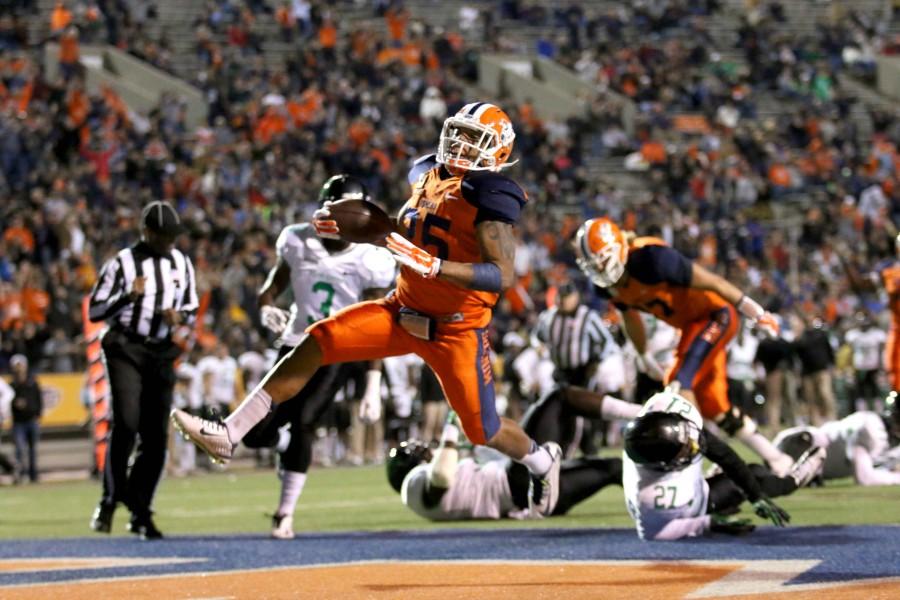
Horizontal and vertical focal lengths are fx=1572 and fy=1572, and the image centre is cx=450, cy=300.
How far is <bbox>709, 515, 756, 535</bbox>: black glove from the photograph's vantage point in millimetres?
7379

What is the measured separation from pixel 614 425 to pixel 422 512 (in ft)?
35.0

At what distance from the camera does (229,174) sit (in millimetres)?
21875

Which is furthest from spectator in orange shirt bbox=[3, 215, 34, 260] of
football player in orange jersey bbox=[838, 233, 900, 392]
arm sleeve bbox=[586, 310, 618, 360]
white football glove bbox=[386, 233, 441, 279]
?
white football glove bbox=[386, 233, 441, 279]

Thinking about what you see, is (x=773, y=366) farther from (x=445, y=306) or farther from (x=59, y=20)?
(x=445, y=306)

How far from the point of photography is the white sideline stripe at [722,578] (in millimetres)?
5488

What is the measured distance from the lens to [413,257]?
19.5 ft

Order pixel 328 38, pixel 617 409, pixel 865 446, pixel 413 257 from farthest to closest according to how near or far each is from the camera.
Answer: pixel 328 38 → pixel 865 446 → pixel 617 409 → pixel 413 257

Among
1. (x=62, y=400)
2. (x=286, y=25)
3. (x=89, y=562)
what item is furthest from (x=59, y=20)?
(x=89, y=562)

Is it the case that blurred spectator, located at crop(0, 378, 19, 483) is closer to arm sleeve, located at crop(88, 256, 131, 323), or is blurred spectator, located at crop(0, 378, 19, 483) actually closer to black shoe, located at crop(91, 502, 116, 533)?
black shoe, located at crop(91, 502, 116, 533)

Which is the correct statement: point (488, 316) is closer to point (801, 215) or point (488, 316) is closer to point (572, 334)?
point (572, 334)

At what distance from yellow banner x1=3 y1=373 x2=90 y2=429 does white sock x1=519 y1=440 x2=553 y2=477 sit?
1055cm

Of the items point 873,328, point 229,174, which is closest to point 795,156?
point 873,328

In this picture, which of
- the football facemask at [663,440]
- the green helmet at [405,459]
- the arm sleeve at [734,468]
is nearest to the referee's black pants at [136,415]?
the green helmet at [405,459]

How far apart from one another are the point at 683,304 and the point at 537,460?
204 centimetres
